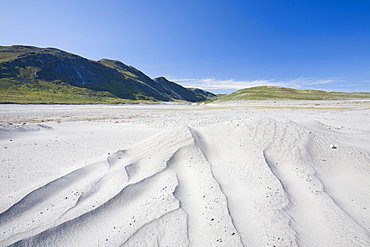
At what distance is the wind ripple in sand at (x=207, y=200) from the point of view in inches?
125

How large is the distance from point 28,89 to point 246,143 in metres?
119

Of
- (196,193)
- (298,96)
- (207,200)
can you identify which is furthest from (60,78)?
(207,200)

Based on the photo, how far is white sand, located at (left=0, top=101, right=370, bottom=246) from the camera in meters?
3.21

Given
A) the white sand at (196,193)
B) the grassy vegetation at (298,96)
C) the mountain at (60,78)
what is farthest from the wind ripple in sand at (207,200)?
the mountain at (60,78)

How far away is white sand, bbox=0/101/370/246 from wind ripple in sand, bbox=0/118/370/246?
21mm

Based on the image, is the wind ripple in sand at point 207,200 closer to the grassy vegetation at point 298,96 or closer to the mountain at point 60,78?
the grassy vegetation at point 298,96

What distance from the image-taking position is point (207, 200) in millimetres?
4188

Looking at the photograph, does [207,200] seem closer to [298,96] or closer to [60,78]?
[298,96]

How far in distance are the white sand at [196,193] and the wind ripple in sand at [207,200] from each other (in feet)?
0.07

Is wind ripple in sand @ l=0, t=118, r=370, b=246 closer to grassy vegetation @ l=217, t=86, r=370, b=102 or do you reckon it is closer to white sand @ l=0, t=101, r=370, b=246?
white sand @ l=0, t=101, r=370, b=246

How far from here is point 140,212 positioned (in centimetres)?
380

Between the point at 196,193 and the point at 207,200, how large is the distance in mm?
405

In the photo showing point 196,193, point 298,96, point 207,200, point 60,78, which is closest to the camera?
point 207,200

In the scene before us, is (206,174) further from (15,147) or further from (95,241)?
(15,147)
